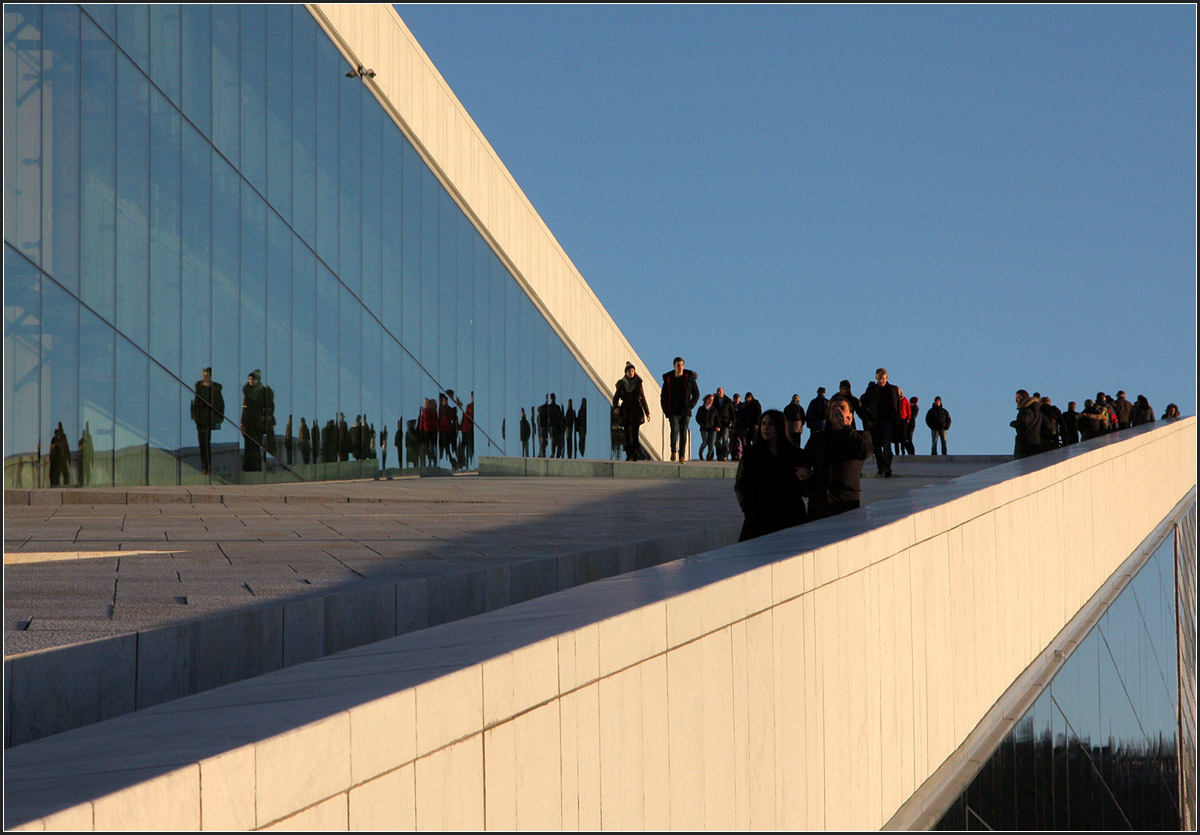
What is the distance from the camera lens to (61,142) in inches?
561

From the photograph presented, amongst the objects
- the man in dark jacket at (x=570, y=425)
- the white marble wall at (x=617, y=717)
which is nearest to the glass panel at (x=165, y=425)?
the white marble wall at (x=617, y=717)

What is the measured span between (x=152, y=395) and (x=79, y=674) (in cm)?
1284

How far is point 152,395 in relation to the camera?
15.5 m

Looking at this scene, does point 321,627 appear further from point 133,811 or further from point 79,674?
point 133,811

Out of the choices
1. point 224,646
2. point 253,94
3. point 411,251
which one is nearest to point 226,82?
point 253,94

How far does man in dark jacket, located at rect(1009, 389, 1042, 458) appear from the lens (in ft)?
54.9

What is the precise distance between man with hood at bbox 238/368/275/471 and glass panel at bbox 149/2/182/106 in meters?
3.99

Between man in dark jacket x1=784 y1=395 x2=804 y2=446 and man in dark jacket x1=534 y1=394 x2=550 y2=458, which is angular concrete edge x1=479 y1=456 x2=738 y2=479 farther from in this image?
man in dark jacket x1=784 y1=395 x2=804 y2=446

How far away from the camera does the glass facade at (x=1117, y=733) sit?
766 centimetres

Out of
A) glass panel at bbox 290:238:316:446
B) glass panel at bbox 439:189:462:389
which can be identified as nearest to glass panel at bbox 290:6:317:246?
glass panel at bbox 290:238:316:446

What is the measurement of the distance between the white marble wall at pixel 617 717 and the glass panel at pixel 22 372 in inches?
414

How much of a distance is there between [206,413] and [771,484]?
11.4m

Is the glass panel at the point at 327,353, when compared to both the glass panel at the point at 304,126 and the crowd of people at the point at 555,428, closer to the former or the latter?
the glass panel at the point at 304,126

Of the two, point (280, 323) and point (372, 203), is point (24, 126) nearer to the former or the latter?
point (280, 323)
